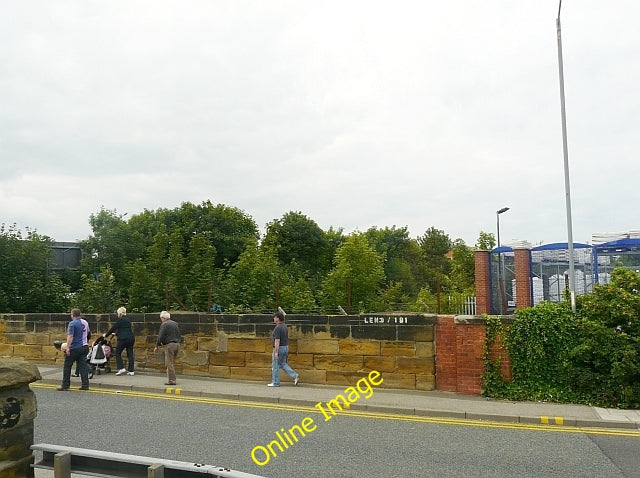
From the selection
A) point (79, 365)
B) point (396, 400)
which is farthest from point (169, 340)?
point (396, 400)

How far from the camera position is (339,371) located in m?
12.9

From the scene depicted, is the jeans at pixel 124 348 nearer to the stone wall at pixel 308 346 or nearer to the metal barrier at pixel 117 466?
the stone wall at pixel 308 346

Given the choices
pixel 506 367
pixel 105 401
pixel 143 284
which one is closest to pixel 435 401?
pixel 506 367

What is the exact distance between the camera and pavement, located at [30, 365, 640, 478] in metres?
9.67

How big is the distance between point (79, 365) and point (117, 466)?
9.75 metres

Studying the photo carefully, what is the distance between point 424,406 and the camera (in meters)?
10.5

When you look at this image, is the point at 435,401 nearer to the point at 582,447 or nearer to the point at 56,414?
the point at 582,447

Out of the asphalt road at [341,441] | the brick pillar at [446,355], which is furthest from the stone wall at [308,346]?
the asphalt road at [341,441]

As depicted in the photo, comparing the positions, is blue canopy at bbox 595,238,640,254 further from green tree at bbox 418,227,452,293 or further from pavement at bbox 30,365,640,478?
green tree at bbox 418,227,452,293

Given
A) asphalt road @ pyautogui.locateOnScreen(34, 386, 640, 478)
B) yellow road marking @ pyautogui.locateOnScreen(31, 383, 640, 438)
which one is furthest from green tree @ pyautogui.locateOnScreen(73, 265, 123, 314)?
asphalt road @ pyautogui.locateOnScreen(34, 386, 640, 478)

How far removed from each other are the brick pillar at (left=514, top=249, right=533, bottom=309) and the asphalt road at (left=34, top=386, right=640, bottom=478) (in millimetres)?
13600

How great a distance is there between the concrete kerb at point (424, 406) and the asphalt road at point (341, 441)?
339 millimetres

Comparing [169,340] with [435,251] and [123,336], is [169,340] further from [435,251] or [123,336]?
[435,251]

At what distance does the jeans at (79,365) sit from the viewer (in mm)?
12648
